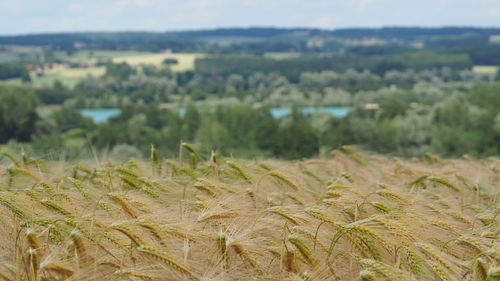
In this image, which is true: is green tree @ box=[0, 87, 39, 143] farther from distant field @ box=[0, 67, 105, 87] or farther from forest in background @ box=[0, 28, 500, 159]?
distant field @ box=[0, 67, 105, 87]

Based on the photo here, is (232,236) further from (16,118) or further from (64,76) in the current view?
(64,76)

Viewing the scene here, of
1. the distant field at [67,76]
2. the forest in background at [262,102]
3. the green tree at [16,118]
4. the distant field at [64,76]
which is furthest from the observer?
the distant field at [67,76]

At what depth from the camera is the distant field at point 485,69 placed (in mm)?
167425

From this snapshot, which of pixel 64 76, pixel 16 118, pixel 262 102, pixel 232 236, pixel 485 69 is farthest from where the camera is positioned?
pixel 485 69

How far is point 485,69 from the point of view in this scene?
580ft

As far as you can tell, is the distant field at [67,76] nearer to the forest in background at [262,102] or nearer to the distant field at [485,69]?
the forest in background at [262,102]

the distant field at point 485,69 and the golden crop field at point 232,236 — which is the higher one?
the golden crop field at point 232,236

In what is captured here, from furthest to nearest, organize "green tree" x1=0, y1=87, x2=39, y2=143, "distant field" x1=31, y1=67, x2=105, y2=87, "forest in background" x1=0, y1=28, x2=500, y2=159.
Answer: "distant field" x1=31, y1=67, x2=105, y2=87 < "green tree" x1=0, y1=87, x2=39, y2=143 < "forest in background" x1=0, y1=28, x2=500, y2=159

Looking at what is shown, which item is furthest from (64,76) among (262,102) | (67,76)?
(262,102)

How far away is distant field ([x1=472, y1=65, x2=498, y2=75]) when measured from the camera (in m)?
167

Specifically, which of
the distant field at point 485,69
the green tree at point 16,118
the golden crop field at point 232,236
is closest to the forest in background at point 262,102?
the green tree at point 16,118

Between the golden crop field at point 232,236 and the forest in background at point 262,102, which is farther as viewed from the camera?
the forest in background at point 262,102

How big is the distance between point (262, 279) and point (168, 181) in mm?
2220

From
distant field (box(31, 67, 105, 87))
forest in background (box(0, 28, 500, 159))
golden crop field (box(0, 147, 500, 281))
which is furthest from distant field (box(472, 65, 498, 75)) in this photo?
golden crop field (box(0, 147, 500, 281))
